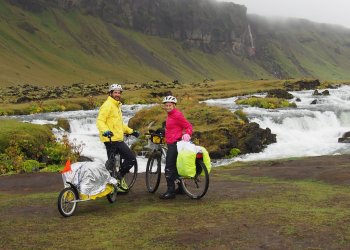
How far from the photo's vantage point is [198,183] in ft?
40.4

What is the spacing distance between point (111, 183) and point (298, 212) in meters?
4.59

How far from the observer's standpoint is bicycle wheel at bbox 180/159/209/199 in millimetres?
12094

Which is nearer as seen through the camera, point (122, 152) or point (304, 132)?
point (122, 152)

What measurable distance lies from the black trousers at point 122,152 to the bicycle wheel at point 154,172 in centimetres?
76

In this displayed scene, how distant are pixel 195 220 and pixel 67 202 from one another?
3.10 meters

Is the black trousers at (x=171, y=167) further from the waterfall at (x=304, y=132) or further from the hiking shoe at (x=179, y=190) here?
the waterfall at (x=304, y=132)

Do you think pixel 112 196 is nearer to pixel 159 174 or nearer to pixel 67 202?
pixel 67 202

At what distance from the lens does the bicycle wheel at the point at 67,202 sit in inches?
420

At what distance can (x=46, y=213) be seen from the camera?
11.2 m

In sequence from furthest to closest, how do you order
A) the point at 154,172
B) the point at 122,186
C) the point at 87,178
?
the point at 154,172, the point at 122,186, the point at 87,178

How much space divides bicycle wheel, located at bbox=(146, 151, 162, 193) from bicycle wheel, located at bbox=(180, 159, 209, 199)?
867 millimetres

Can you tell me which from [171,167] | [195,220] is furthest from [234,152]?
[195,220]

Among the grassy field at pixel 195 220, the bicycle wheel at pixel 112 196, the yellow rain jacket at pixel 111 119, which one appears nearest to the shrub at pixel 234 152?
the grassy field at pixel 195 220

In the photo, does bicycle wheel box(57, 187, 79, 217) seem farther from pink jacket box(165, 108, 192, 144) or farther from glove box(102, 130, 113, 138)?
pink jacket box(165, 108, 192, 144)
